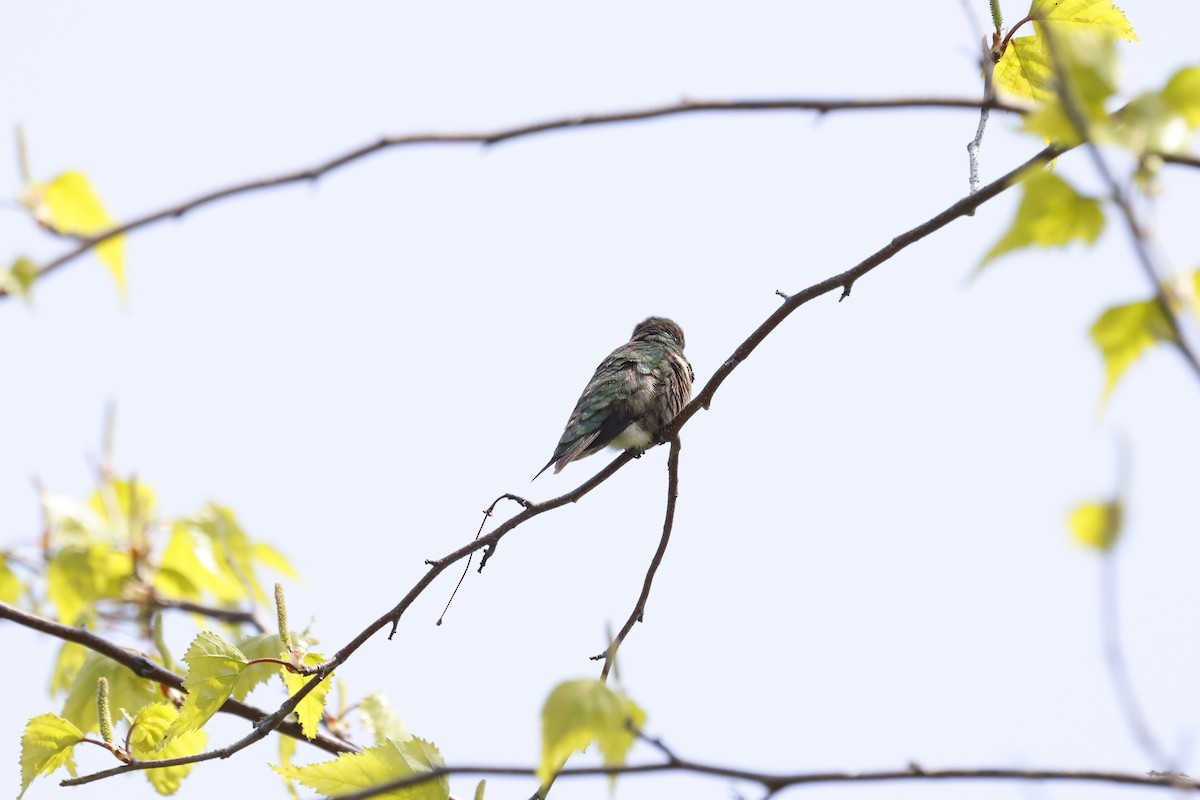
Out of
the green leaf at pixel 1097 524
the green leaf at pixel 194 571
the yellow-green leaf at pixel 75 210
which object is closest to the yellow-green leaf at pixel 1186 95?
the green leaf at pixel 1097 524

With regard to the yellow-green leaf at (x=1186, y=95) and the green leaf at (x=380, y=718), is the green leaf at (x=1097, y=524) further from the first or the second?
the green leaf at (x=380, y=718)

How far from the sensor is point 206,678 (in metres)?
3.37

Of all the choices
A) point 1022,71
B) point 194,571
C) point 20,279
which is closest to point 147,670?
point 194,571

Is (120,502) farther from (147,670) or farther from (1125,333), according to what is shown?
(1125,333)

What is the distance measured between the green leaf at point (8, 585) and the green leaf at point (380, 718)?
1.39 m

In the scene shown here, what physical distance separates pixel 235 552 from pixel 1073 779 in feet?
13.1

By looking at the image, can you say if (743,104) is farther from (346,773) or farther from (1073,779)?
(346,773)

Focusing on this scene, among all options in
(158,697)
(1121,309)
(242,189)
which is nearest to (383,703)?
(158,697)

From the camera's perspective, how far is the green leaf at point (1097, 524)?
1603mm

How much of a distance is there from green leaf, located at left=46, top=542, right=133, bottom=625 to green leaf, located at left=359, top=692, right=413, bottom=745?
3.83 ft

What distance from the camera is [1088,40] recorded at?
5.38 ft

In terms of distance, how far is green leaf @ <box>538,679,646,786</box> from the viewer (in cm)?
199

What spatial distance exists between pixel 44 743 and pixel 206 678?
0.54 meters

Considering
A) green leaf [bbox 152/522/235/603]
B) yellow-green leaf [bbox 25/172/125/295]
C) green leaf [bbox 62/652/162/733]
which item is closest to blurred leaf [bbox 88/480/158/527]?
green leaf [bbox 152/522/235/603]
